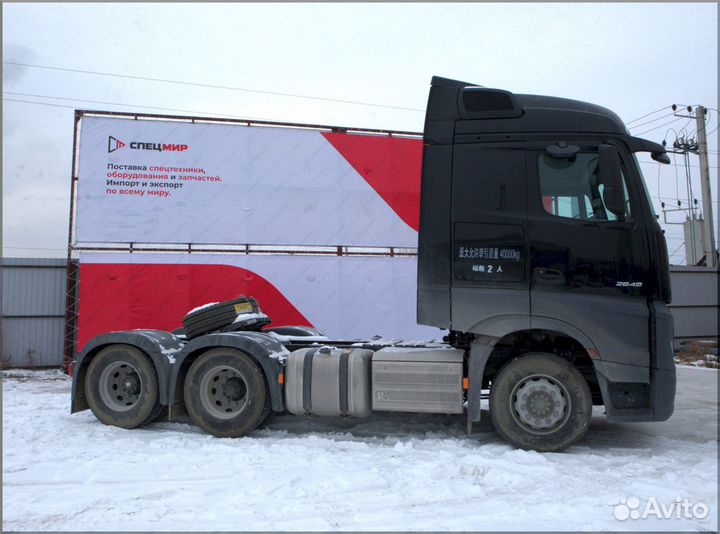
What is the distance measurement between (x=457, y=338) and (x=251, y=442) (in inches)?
103

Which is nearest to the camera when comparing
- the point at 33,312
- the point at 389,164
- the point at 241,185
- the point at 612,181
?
the point at 612,181

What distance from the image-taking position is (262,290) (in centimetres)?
1097

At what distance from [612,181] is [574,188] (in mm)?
375

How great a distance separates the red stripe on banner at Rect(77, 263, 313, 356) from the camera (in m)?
10.5

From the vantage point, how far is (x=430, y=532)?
3484 millimetres

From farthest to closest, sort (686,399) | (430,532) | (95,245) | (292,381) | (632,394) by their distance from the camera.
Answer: (95,245), (686,399), (292,381), (632,394), (430,532)

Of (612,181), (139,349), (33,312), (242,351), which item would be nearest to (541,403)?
(612,181)

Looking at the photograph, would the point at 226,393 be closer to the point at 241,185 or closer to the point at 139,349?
the point at 139,349

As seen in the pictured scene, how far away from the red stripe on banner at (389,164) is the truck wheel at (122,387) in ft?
21.6

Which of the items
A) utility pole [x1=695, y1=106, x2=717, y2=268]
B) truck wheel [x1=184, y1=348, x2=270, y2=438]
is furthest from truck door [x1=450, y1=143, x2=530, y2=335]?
utility pole [x1=695, y1=106, x2=717, y2=268]

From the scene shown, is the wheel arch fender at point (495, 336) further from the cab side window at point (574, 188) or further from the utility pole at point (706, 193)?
the utility pole at point (706, 193)

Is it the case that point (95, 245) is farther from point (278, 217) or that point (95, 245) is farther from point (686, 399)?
point (686, 399)

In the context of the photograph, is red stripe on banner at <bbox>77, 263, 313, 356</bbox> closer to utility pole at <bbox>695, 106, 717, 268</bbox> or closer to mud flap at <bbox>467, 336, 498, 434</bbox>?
mud flap at <bbox>467, 336, 498, 434</bbox>

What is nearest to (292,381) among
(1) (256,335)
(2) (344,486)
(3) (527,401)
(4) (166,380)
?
(1) (256,335)
